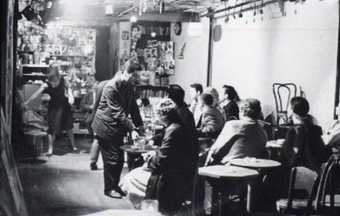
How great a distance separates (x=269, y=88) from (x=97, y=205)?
571cm

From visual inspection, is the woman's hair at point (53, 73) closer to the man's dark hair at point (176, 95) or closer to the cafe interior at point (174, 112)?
the cafe interior at point (174, 112)

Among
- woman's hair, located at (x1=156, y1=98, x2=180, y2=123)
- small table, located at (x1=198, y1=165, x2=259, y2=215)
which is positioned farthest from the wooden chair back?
woman's hair, located at (x1=156, y1=98, x2=180, y2=123)

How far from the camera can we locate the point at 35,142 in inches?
434

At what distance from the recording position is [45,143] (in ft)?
39.0

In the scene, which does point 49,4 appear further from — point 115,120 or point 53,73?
point 115,120

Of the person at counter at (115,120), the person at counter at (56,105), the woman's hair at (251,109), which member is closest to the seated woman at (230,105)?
the person at counter at (115,120)

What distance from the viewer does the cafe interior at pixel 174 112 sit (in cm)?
581

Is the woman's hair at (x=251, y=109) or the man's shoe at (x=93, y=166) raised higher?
the woman's hair at (x=251, y=109)

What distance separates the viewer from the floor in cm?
714

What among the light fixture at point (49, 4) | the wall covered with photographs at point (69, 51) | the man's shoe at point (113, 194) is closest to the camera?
the man's shoe at point (113, 194)

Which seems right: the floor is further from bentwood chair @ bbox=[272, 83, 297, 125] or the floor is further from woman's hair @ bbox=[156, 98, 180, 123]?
bentwood chair @ bbox=[272, 83, 297, 125]

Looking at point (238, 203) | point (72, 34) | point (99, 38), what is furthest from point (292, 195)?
point (99, 38)

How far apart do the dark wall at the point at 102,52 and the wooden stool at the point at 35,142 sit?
367 inches

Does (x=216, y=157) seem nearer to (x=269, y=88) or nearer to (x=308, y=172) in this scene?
(x=308, y=172)
